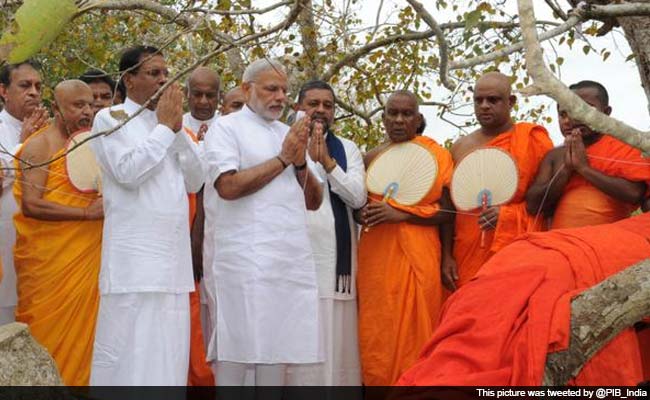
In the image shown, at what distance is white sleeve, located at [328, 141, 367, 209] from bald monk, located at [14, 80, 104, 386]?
142 centimetres

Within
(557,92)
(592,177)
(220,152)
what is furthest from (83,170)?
(557,92)

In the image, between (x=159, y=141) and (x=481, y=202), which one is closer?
(x=159, y=141)

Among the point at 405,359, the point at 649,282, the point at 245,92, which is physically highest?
the point at 245,92

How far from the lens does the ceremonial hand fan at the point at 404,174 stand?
6191 mm

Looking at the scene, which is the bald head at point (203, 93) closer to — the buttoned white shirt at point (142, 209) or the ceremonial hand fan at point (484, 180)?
the buttoned white shirt at point (142, 209)

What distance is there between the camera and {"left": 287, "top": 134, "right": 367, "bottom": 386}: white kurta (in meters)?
5.93

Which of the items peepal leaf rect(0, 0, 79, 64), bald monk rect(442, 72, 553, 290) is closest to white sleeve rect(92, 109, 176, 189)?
bald monk rect(442, 72, 553, 290)

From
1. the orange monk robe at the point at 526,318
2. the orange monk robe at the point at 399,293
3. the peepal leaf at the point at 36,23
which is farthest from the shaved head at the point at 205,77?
the peepal leaf at the point at 36,23

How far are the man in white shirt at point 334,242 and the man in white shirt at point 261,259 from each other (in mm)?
500

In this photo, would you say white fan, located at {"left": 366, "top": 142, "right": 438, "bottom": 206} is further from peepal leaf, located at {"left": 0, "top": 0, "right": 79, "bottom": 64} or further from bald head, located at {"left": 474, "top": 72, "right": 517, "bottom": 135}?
peepal leaf, located at {"left": 0, "top": 0, "right": 79, "bottom": 64}

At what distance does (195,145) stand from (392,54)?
3788mm

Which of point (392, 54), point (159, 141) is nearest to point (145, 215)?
point (159, 141)

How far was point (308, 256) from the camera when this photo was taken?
543cm

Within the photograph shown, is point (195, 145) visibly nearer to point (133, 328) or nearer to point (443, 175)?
point (133, 328)
